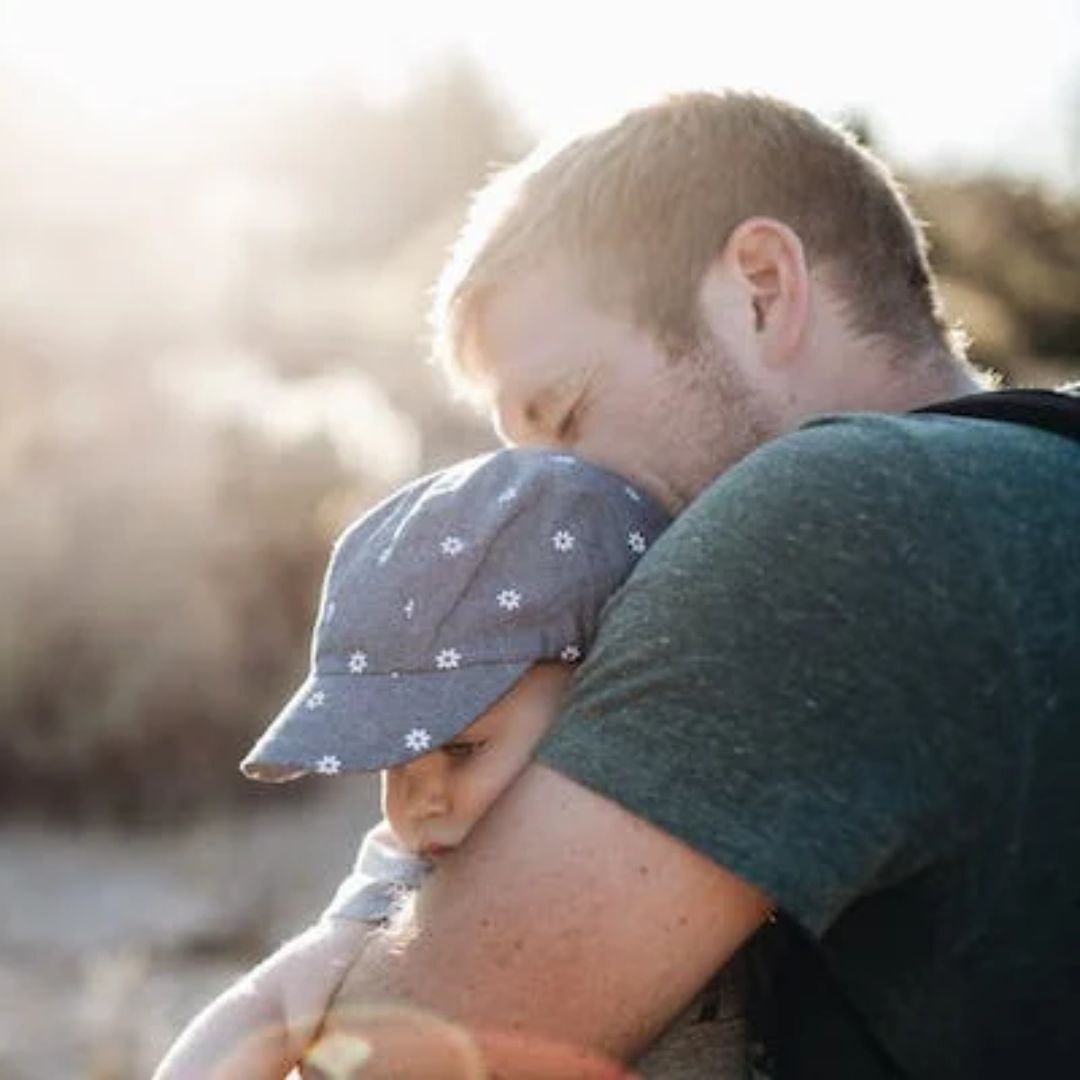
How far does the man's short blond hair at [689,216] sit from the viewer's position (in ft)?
7.16

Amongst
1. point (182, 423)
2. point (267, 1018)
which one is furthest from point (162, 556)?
point (267, 1018)

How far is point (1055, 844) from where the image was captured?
1.67 meters

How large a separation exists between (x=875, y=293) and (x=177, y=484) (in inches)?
312

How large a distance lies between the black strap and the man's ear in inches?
12.3

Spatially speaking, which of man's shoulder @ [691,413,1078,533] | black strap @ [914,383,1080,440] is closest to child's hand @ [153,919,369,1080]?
man's shoulder @ [691,413,1078,533]

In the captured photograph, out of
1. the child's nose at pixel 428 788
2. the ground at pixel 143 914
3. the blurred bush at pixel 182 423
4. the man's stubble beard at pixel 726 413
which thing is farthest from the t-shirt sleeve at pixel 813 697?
the blurred bush at pixel 182 423

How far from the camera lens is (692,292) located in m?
2.16

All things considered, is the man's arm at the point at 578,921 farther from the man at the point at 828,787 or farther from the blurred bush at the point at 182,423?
the blurred bush at the point at 182,423

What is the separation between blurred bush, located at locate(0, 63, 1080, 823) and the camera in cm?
931

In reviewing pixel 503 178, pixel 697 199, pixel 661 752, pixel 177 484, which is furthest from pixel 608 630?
pixel 177 484

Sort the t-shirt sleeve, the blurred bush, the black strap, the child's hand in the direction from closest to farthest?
the t-shirt sleeve → the black strap → the child's hand → the blurred bush

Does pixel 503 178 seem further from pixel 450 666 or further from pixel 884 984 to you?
pixel 884 984

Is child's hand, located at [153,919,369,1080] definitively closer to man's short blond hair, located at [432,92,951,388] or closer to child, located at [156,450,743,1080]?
child, located at [156,450,743,1080]

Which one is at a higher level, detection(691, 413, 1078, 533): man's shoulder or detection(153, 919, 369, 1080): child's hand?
detection(691, 413, 1078, 533): man's shoulder
